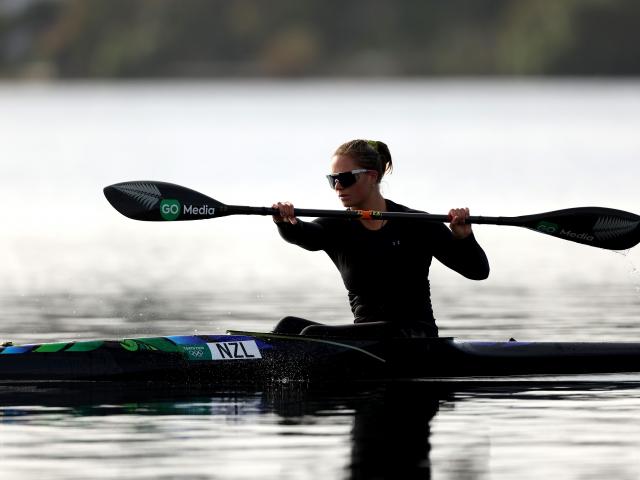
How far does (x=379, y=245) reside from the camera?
40.6 ft

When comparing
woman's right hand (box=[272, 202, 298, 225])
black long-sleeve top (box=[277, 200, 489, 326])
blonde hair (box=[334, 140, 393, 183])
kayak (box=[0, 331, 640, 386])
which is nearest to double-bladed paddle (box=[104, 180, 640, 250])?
kayak (box=[0, 331, 640, 386])

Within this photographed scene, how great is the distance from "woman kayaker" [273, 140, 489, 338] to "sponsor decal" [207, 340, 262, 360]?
2.42ft

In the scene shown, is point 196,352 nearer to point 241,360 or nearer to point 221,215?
point 241,360

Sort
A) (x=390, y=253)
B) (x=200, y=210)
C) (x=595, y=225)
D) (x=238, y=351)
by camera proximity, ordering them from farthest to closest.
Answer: (x=595, y=225) → (x=200, y=210) → (x=238, y=351) → (x=390, y=253)

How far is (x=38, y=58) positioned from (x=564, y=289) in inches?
Result: 5192

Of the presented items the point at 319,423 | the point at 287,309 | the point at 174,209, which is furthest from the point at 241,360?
the point at 287,309

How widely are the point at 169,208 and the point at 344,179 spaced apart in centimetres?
183

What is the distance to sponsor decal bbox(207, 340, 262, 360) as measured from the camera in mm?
12648

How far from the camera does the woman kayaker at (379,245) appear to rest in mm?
12234

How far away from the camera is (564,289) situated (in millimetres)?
19453

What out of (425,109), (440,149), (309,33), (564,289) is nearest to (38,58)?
(309,33)

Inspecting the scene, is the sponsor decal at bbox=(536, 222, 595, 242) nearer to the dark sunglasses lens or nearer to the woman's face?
the woman's face

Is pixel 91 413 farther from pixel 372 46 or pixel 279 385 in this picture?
pixel 372 46

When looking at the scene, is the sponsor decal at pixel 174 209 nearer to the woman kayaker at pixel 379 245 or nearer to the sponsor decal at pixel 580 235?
the woman kayaker at pixel 379 245
